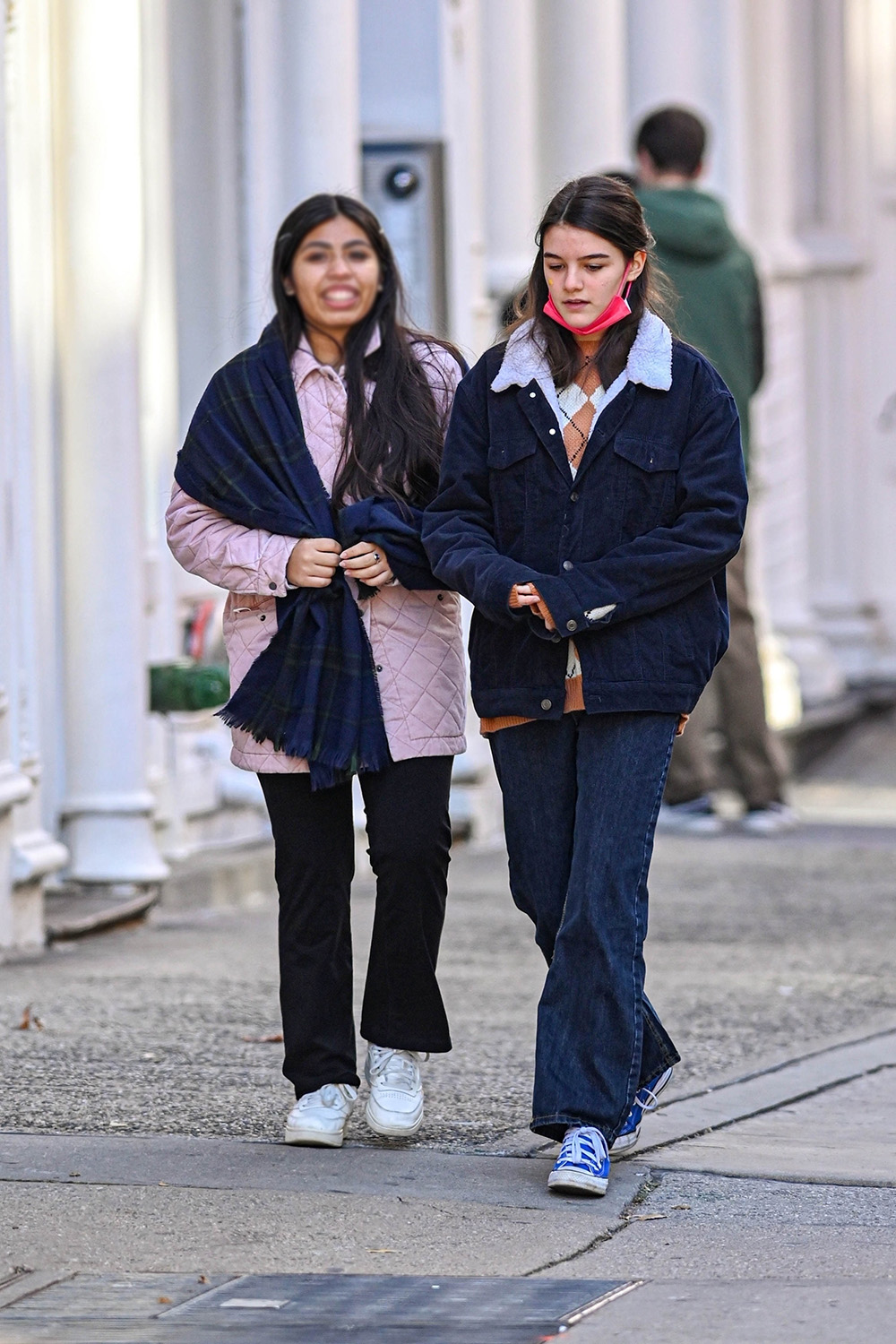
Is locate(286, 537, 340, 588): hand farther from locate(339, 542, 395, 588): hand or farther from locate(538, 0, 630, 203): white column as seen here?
locate(538, 0, 630, 203): white column

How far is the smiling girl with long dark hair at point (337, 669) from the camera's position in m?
4.27

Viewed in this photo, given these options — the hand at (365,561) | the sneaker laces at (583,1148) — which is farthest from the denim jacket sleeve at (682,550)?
the sneaker laces at (583,1148)

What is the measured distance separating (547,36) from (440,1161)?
6843mm

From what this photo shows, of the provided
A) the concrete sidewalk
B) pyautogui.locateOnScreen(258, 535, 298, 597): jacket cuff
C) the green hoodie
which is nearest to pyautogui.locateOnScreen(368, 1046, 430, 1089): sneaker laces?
the concrete sidewalk

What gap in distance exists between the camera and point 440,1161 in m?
4.23

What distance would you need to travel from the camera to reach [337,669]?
4293 mm

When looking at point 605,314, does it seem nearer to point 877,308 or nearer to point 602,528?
point 602,528

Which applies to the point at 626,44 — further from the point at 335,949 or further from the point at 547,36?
the point at 335,949

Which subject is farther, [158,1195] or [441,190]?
[441,190]

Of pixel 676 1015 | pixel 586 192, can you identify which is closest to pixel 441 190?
pixel 676 1015

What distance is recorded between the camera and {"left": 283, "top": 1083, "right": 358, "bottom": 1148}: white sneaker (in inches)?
169

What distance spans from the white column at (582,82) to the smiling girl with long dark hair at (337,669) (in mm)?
5854

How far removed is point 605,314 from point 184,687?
3.27 metres

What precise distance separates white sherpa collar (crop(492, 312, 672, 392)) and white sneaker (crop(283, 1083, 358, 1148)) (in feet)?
4.18
